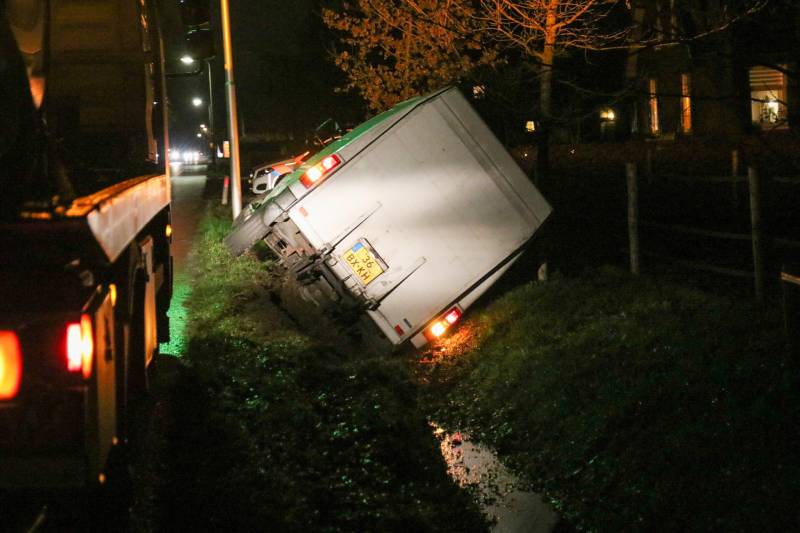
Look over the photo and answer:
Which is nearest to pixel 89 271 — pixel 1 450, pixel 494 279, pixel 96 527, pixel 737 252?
pixel 1 450

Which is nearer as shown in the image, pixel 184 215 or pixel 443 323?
pixel 443 323

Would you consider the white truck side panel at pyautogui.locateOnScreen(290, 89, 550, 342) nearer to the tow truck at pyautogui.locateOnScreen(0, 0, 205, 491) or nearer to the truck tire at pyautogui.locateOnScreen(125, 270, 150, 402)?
the tow truck at pyautogui.locateOnScreen(0, 0, 205, 491)

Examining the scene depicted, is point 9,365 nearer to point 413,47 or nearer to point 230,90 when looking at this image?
point 413,47

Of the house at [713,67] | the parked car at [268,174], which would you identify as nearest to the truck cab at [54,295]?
the house at [713,67]

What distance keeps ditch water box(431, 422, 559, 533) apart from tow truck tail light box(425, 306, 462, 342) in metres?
1.57

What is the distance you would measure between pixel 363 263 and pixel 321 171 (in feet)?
3.20

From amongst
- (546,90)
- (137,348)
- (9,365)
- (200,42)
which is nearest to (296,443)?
(137,348)

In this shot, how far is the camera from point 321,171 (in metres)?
9.28

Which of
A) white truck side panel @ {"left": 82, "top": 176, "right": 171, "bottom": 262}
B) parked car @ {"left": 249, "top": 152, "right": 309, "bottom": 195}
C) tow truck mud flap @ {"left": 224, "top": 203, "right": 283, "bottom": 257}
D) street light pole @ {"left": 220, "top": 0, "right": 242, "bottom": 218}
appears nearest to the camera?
white truck side panel @ {"left": 82, "top": 176, "right": 171, "bottom": 262}

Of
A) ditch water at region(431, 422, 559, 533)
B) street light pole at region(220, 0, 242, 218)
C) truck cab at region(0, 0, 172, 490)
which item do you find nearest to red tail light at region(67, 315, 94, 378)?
truck cab at region(0, 0, 172, 490)

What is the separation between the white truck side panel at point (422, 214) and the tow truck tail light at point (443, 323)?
6.0 inches

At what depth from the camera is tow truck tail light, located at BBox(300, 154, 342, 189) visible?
9.27 m

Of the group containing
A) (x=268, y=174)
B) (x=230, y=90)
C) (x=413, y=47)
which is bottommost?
(x=268, y=174)

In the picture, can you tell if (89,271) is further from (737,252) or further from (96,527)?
(737,252)
